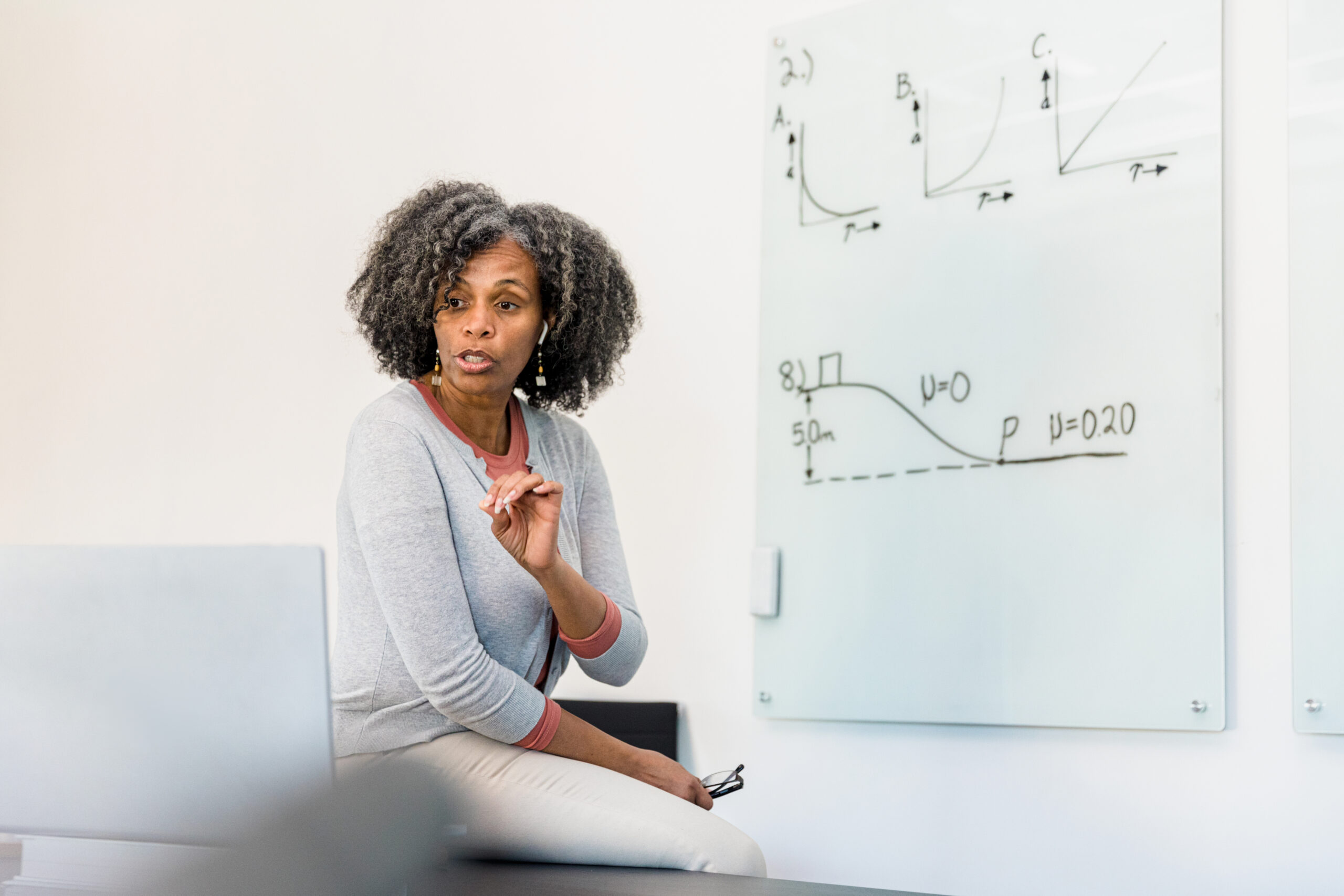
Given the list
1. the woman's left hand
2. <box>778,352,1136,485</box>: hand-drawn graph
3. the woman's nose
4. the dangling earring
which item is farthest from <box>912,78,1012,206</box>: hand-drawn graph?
the woman's left hand

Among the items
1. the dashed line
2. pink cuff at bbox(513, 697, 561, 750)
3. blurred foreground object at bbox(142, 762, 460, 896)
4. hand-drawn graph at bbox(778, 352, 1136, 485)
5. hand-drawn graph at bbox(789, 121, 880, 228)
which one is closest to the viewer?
blurred foreground object at bbox(142, 762, 460, 896)

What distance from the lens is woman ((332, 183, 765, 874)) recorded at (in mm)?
1120

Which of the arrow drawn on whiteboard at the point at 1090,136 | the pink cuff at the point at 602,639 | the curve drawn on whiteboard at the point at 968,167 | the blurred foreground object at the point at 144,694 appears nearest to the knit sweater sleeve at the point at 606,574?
the pink cuff at the point at 602,639

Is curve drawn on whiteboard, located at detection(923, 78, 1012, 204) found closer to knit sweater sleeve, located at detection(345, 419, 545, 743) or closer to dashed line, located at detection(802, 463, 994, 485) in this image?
dashed line, located at detection(802, 463, 994, 485)

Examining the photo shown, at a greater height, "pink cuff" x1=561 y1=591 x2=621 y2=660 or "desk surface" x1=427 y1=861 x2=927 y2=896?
"pink cuff" x1=561 y1=591 x2=621 y2=660

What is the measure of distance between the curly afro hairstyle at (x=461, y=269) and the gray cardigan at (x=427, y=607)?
128 mm

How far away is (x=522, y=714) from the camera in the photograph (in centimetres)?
117

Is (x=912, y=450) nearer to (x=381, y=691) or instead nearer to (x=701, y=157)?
(x=701, y=157)

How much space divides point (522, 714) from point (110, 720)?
1.65ft

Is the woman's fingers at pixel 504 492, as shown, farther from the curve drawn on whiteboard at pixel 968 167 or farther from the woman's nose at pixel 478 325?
the curve drawn on whiteboard at pixel 968 167

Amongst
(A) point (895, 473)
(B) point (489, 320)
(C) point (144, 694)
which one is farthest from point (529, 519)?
(A) point (895, 473)

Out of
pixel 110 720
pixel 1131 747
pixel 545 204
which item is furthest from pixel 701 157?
pixel 110 720

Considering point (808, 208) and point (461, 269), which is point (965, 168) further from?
point (461, 269)

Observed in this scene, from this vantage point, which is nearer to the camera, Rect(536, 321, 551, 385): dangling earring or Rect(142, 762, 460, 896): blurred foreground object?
Rect(142, 762, 460, 896): blurred foreground object
